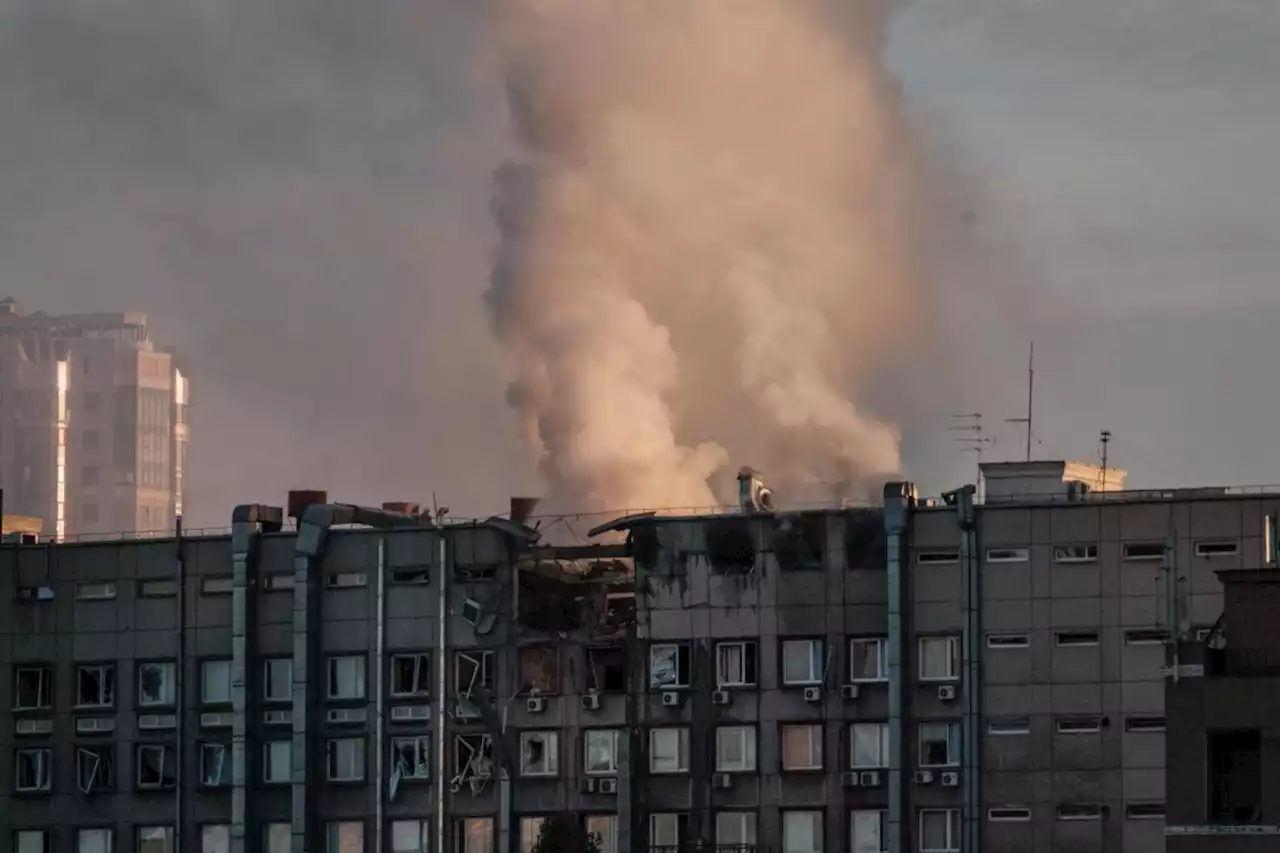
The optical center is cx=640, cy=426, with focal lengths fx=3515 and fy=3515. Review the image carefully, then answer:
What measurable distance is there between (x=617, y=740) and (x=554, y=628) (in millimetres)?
4571

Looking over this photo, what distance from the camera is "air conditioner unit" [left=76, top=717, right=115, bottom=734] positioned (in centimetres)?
11906

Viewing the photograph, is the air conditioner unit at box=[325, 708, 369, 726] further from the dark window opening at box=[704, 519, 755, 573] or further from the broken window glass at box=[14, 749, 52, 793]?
the dark window opening at box=[704, 519, 755, 573]

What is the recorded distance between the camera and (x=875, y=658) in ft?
363

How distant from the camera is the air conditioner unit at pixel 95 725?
119062mm

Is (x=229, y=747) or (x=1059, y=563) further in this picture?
(x=229, y=747)

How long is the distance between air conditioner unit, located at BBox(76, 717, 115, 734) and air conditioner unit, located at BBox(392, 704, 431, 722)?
10510mm

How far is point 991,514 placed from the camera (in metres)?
109

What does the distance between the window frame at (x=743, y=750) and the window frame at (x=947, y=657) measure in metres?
5.83

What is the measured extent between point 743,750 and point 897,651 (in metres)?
6.27

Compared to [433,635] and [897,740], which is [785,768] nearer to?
[897,740]

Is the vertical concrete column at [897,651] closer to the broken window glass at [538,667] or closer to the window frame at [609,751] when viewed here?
the window frame at [609,751]

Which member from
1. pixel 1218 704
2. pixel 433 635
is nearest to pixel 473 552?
pixel 433 635

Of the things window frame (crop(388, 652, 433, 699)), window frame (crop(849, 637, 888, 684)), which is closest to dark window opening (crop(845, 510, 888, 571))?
window frame (crop(849, 637, 888, 684))

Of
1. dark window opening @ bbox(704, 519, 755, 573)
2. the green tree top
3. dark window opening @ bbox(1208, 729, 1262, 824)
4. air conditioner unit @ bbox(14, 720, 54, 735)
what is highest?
dark window opening @ bbox(704, 519, 755, 573)
